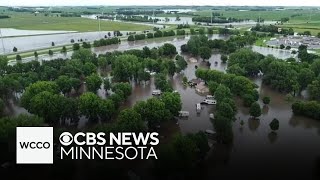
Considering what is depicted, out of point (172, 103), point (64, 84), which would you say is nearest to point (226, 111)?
point (172, 103)

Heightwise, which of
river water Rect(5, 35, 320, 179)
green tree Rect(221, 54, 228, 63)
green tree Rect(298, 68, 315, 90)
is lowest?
river water Rect(5, 35, 320, 179)

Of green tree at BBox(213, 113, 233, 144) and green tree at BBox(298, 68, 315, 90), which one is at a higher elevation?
green tree at BBox(298, 68, 315, 90)

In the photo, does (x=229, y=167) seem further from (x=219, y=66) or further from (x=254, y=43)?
(x=254, y=43)

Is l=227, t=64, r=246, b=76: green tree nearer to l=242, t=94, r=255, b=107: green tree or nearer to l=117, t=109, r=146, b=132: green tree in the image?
l=242, t=94, r=255, b=107: green tree

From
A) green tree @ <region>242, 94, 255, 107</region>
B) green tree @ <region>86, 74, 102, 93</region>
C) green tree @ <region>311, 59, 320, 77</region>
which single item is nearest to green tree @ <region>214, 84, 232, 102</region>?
green tree @ <region>242, 94, 255, 107</region>

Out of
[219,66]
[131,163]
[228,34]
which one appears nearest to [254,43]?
[228,34]

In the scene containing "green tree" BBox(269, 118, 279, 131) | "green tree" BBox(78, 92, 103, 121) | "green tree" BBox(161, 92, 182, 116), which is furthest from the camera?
"green tree" BBox(161, 92, 182, 116)

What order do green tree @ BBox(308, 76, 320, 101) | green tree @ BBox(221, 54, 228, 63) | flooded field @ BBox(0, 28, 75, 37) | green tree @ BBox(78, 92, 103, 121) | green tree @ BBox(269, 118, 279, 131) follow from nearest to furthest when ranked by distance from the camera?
1. green tree @ BBox(269, 118, 279, 131)
2. green tree @ BBox(78, 92, 103, 121)
3. green tree @ BBox(308, 76, 320, 101)
4. green tree @ BBox(221, 54, 228, 63)
5. flooded field @ BBox(0, 28, 75, 37)
